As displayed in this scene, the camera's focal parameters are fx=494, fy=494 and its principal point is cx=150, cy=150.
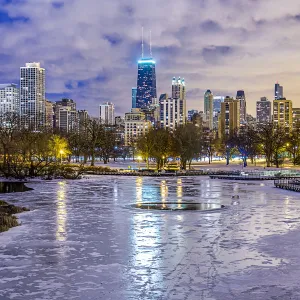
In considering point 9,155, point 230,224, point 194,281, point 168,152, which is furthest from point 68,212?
point 168,152

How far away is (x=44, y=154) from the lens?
68750 mm

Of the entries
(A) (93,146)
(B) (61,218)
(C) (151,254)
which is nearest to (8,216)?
(B) (61,218)

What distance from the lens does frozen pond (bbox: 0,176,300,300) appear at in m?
12.5

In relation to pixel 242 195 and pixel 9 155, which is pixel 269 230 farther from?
pixel 9 155

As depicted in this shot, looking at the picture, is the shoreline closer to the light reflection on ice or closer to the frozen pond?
the frozen pond

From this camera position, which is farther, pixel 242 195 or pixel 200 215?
pixel 242 195

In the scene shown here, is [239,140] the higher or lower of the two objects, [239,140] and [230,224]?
the higher

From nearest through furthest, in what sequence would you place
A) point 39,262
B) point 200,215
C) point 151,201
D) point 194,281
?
1. point 194,281
2. point 39,262
3. point 200,215
4. point 151,201

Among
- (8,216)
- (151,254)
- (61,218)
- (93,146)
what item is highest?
(93,146)

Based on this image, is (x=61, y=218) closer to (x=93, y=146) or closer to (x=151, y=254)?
(x=151, y=254)

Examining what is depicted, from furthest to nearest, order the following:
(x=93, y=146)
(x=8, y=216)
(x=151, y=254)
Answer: (x=93, y=146)
(x=8, y=216)
(x=151, y=254)

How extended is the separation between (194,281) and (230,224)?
1002 cm

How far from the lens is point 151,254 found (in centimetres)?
1652

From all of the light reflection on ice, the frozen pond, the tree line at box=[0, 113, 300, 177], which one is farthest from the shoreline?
the tree line at box=[0, 113, 300, 177]
